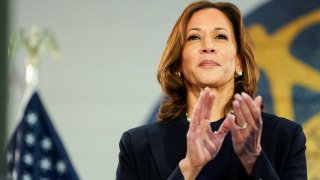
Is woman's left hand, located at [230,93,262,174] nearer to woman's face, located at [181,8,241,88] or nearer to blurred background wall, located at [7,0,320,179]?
woman's face, located at [181,8,241,88]

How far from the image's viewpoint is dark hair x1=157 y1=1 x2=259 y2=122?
1.41 metres

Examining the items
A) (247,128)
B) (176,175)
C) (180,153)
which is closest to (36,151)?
(180,153)

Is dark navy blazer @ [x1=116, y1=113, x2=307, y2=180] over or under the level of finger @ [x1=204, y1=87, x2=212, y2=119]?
under

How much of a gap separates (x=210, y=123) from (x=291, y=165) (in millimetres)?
173

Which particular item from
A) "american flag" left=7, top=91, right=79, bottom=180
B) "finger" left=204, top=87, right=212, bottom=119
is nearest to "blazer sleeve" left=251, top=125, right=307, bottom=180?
"finger" left=204, top=87, right=212, bottom=119

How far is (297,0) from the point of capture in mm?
3641

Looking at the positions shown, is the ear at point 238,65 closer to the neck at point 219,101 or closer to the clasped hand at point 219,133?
the neck at point 219,101

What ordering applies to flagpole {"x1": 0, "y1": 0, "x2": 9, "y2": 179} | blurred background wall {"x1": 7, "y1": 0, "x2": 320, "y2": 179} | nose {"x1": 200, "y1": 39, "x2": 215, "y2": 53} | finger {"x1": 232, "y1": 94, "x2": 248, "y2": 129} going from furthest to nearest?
1. blurred background wall {"x1": 7, "y1": 0, "x2": 320, "y2": 179}
2. nose {"x1": 200, "y1": 39, "x2": 215, "y2": 53}
3. finger {"x1": 232, "y1": 94, "x2": 248, "y2": 129}
4. flagpole {"x1": 0, "y1": 0, "x2": 9, "y2": 179}

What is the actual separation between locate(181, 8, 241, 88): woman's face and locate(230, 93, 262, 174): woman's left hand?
0.65 feet

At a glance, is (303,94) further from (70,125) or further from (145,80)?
(70,125)

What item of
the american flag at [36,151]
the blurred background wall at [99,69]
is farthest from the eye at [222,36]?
the blurred background wall at [99,69]

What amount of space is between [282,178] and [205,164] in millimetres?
140

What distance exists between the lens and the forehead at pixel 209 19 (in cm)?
141

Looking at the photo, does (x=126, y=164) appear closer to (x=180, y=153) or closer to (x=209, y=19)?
(x=180, y=153)
